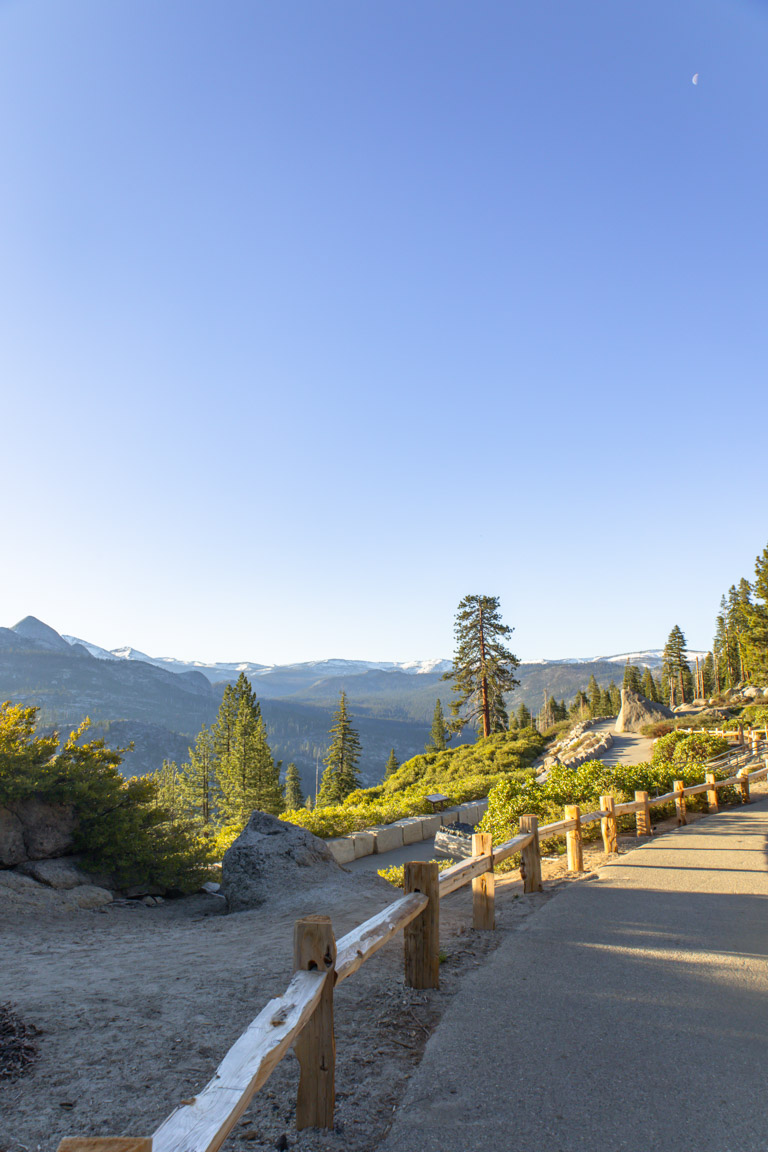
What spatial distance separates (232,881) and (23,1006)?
526 cm

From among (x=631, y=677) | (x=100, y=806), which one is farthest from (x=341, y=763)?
(x=100, y=806)

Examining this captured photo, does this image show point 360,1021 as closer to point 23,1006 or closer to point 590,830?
point 23,1006

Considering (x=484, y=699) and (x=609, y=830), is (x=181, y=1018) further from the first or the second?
(x=484, y=699)

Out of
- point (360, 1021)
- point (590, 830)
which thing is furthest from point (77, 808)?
point (590, 830)

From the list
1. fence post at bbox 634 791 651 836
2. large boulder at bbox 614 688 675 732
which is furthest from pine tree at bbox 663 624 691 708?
fence post at bbox 634 791 651 836

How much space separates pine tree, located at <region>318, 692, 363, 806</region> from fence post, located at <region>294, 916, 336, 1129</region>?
168 feet

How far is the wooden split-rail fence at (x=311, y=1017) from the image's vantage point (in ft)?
6.03

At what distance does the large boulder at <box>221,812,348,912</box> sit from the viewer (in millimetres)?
9102

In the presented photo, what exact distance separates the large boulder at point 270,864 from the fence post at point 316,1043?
250 inches

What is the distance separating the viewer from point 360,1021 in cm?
→ 413

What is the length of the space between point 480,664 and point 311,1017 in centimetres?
4141

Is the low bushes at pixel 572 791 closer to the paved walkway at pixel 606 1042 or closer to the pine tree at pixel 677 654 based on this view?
the paved walkway at pixel 606 1042

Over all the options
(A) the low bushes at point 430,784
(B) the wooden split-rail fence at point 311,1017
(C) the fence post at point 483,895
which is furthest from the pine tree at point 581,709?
(B) the wooden split-rail fence at point 311,1017

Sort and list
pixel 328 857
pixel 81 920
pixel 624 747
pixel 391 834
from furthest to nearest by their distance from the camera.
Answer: pixel 624 747 → pixel 391 834 → pixel 328 857 → pixel 81 920
